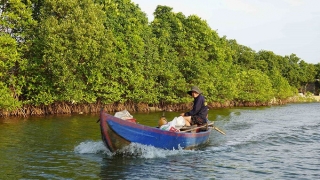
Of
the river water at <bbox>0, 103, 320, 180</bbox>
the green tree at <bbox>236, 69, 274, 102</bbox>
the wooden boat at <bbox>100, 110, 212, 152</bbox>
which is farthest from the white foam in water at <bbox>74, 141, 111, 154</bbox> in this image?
the green tree at <bbox>236, 69, 274, 102</bbox>

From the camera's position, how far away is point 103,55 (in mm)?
32594

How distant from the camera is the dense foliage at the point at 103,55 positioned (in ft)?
97.3

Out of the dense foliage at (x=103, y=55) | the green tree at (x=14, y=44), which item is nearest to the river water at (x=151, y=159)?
the green tree at (x=14, y=44)

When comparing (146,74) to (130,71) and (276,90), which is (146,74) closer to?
(130,71)

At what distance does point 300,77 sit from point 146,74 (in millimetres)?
71013

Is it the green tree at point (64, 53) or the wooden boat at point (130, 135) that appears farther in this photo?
the green tree at point (64, 53)

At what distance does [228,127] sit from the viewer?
25062 mm

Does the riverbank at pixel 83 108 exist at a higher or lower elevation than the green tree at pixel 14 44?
lower

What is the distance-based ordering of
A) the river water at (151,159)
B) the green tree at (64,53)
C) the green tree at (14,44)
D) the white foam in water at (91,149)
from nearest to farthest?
the river water at (151,159)
the white foam in water at (91,149)
the green tree at (14,44)
the green tree at (64,53)

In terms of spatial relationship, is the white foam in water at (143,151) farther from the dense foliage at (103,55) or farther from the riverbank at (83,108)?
the riverbank at (83,108)

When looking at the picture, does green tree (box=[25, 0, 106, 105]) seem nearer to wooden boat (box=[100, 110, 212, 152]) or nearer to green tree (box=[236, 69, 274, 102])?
wooden boat (box=[100, 110, 212, 152])

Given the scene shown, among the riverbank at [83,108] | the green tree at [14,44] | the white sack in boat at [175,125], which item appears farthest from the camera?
the riverbank at [83,108]

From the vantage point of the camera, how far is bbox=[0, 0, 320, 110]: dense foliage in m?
29.7

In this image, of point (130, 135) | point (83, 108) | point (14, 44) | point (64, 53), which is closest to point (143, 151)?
point (130, 135)
